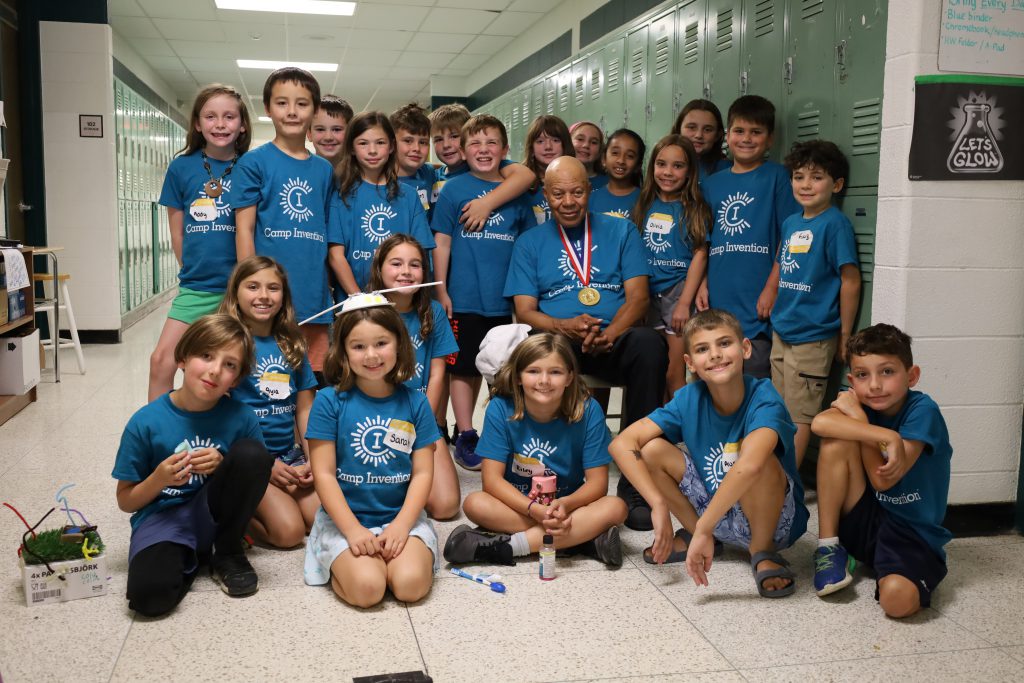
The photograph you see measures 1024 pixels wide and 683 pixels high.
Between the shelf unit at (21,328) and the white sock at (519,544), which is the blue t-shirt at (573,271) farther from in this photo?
the shelf unit at (21,328)

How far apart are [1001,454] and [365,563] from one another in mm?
1981

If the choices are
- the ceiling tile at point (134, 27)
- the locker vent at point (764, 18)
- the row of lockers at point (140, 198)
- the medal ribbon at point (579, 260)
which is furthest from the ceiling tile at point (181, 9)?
the medal ribbon at point (579, 260)

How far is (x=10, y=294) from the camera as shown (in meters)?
4.44

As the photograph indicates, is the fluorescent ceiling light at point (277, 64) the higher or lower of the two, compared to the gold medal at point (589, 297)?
higher

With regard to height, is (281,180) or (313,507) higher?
(281,180)

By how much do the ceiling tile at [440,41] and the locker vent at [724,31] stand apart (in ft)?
17.9

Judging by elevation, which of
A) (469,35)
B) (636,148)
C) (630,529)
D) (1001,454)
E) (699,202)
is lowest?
(630,529)

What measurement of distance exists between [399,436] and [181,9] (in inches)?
266

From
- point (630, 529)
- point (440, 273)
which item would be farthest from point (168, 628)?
point (440, 273)

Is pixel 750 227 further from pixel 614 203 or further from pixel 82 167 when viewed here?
pixel 82 167

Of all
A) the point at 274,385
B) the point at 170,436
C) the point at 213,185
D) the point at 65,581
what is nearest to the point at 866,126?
the point at 274,385

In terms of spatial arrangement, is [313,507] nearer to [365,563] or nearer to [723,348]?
[365,563]


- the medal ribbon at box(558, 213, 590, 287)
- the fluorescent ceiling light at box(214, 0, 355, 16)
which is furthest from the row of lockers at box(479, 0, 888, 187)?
the fluorescent ceiling light at box(214, 0, 355, 16)

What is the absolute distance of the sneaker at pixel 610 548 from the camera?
2.44 meters
